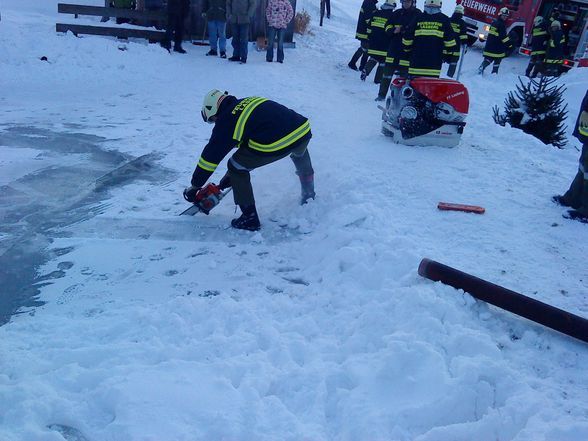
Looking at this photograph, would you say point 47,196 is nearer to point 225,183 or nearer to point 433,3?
point 225,183

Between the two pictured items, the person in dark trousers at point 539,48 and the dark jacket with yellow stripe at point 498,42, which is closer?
the dark jacket with yellow stripe at point 498,42

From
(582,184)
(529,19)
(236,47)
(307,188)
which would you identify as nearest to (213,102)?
(307,188)

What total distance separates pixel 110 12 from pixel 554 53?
10.9m

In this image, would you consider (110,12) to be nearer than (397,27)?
No

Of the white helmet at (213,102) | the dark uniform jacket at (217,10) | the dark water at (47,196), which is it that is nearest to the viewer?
the dark water at (47,196)

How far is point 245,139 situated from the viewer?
4738 millimetres

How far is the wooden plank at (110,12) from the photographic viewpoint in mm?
12148

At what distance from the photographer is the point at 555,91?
8.27 m

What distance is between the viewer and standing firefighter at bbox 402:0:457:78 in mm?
7875

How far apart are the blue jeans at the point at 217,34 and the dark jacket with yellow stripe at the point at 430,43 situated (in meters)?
5.39

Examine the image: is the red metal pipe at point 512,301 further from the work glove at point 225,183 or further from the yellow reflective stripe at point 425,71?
the yellow reflective stripe at point 425,71

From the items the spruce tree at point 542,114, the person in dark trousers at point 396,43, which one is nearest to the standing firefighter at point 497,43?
the person in dark trousers at point 396,43

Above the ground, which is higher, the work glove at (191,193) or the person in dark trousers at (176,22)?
the person in dark trousers at (176,22)

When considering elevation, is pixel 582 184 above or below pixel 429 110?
below
